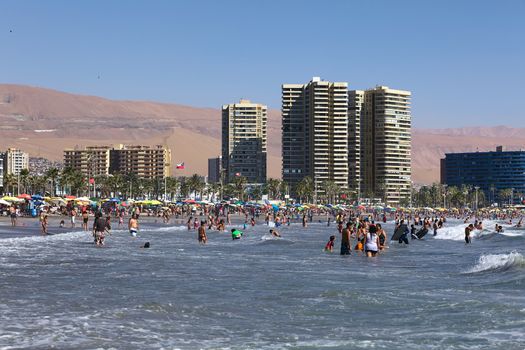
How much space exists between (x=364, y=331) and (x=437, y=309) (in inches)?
113

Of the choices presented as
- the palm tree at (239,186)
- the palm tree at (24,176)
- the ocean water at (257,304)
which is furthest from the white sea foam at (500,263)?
the palm tree at (239,186)

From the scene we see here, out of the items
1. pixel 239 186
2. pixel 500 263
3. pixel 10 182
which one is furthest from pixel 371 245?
pixel 239 186

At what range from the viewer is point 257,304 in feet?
55.4

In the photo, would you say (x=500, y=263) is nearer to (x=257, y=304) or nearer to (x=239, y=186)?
→ (x=257, y=304)

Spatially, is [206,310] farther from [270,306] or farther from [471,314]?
[471,314]

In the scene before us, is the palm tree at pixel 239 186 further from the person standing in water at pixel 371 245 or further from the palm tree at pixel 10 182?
the person standing in water at pixel 371 245

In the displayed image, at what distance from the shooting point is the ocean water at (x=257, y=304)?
1296cm

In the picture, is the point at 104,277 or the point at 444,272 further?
the point at 444,272

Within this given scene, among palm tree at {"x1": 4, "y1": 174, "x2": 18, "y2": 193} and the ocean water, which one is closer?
the ocean water

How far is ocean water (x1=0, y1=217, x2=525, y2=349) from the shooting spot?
13.0 m

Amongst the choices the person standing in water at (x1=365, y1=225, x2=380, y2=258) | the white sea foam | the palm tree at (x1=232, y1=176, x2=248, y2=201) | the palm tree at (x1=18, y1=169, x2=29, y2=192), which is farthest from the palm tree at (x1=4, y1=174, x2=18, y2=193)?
the white sea foam

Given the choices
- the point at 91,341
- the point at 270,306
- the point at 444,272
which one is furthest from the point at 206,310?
the point at 444,272

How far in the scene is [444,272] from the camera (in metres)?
25.2

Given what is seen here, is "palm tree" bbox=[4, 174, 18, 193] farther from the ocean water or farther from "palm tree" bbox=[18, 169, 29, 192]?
the ocean water
